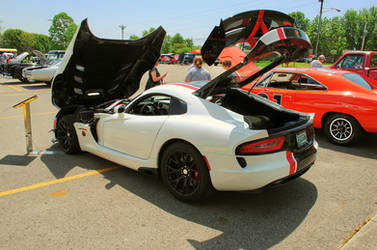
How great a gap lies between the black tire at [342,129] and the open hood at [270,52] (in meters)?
2.75

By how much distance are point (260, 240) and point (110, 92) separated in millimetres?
4245

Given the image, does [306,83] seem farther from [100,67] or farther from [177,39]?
[177,39]

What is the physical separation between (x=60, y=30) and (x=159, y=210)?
119618 millimetres

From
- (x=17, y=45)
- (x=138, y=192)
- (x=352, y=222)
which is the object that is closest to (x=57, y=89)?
(x=138, y=192)

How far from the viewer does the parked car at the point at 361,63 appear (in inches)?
371

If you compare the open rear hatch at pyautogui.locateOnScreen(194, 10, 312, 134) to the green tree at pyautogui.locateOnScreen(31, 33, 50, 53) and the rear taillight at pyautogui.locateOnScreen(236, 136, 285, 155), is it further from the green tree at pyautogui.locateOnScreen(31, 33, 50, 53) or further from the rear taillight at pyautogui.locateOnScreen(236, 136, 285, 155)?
the green tree at pyautogui.locateOnScreen(31, 33, 50, 53)

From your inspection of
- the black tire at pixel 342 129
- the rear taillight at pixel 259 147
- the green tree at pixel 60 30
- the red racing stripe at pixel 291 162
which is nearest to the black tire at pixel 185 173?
the rear taillight at pixel 259 147

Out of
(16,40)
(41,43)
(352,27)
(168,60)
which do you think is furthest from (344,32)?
(16,40)

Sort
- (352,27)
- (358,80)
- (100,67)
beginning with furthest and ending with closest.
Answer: (352,27)
(358,80)
(100,67)

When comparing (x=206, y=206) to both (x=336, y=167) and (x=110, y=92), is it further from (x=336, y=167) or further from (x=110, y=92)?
(x=110, y=92)

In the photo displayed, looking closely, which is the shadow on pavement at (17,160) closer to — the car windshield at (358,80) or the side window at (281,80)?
the side window at (281,80)

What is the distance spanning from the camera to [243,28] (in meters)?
3.38

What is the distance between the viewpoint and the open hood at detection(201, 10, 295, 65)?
3.18 m

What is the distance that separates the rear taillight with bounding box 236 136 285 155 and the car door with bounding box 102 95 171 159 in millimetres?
1081
